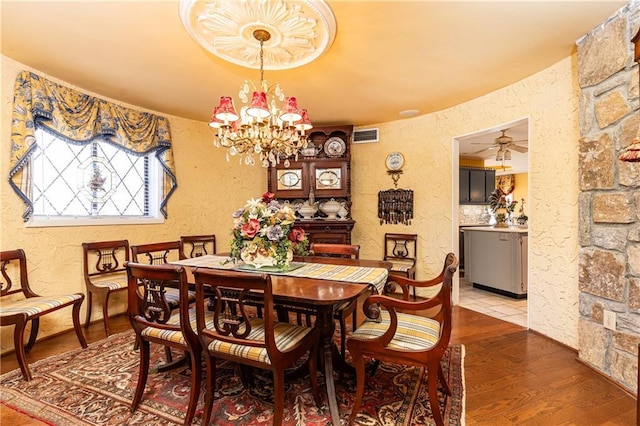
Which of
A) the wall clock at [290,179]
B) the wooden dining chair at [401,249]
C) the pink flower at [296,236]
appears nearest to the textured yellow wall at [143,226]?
the wall clock at [290,179]

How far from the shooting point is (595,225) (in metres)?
2.06

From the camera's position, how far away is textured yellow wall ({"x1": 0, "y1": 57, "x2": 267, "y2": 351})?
245 centimetres

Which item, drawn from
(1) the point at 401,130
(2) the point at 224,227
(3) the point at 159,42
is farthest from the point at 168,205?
(1) the point at 401,130

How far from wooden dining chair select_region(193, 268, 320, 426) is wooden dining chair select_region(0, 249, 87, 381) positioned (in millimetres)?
1425

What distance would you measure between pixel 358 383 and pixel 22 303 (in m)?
2.44

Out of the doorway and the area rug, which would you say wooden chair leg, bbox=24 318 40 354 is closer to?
the area rug

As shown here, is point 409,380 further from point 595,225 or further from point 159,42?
point 159,42

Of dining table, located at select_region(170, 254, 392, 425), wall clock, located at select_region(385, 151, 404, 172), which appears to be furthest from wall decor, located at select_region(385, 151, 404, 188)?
dining table, located at select_region(170, 254, 392, 425)

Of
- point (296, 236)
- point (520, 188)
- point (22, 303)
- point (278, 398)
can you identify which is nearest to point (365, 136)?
point (296, 236)

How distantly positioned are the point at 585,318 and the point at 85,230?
424 cm

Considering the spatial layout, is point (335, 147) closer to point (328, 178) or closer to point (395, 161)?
point (328, 178)

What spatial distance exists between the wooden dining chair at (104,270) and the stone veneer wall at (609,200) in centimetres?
370

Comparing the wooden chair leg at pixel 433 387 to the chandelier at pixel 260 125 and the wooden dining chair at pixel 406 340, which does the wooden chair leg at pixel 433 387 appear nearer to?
the wooden dining chair at pixel 406 340

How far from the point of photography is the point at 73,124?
2789 mm
